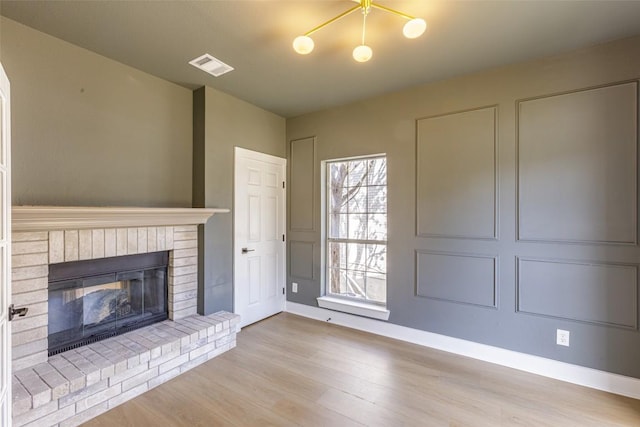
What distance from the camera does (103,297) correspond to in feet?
8.23

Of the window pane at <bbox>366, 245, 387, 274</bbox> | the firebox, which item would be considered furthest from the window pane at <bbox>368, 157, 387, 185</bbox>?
the firebox

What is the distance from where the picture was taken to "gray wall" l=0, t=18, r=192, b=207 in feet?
6.78

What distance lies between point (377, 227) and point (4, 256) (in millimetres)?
2922

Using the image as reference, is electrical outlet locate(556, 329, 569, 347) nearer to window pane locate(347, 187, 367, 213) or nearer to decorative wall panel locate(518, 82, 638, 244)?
decorative wall panel locate(518, 82, 638, 244)

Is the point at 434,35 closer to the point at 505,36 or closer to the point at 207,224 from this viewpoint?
the point at 505,36

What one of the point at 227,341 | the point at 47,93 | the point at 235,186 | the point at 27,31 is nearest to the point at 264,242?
the point at 235,186

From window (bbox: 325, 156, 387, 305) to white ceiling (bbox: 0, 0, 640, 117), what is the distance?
1.08m

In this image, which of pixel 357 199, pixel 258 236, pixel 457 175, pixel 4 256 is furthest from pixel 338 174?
pixel 4 256

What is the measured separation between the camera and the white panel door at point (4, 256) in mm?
1285

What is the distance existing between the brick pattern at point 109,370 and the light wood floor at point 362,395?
0.09m

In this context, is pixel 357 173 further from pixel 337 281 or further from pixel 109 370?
pixel 109 370

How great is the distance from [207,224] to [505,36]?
305 cm

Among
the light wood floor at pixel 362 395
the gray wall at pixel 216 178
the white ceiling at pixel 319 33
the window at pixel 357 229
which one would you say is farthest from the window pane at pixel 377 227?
the gray wall at pixel 216 178

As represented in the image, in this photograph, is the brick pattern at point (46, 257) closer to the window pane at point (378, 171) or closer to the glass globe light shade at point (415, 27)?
the window pane at point (378, 171)
